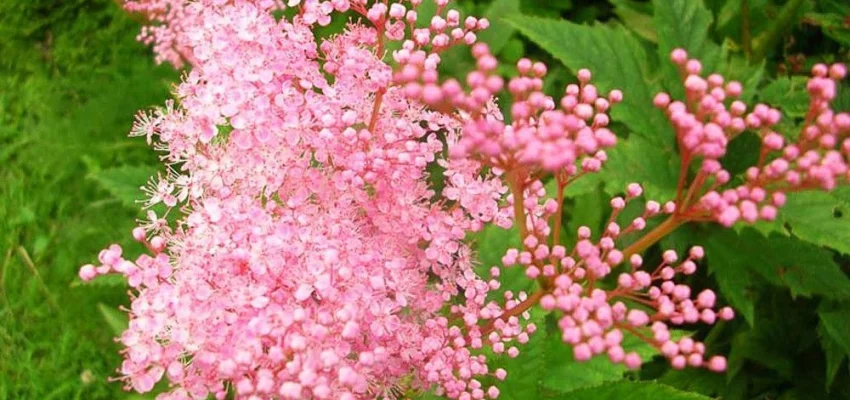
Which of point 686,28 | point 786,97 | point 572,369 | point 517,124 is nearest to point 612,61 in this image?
point 686,28

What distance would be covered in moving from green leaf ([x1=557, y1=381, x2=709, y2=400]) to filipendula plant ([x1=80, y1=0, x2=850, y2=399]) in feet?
0.55

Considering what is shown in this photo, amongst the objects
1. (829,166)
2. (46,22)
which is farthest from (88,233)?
(829,166)

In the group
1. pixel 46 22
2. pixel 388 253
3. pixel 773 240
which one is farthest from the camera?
pixel 46 22

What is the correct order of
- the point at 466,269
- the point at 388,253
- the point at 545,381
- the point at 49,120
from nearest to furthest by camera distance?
the point at 388,253, the point at 466,269, the point at 545,381, the point at 49,120

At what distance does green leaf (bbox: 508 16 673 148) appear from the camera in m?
2.06

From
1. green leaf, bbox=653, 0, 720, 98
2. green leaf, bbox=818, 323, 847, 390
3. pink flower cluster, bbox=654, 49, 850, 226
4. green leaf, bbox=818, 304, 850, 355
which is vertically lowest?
green leaf, bbox=818, 323, 847, 390

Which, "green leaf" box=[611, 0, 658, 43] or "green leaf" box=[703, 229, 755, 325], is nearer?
"green leaf" box=[703, 229, 755, 325]

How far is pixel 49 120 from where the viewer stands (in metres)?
4.35

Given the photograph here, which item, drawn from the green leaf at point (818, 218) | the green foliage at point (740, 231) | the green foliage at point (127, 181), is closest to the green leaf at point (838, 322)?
the green foliage at point (740, 231)

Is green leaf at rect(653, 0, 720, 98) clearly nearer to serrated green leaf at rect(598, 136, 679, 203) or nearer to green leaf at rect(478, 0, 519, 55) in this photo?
serrated green leaf at rect(598, 136, 679, 203)

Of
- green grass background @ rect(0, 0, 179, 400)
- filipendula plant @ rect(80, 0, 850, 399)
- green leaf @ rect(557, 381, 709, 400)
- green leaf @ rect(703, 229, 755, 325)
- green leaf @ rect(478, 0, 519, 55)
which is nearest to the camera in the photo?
filipendula plant @ rect(80, 0, 850, 399)

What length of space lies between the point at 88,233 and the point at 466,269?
2736mm

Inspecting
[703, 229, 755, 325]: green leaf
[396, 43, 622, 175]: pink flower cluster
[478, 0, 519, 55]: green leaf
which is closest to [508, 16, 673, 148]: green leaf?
[703, 229, 755, 325]: green leaf

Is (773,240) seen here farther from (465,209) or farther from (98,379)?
(98,379)
